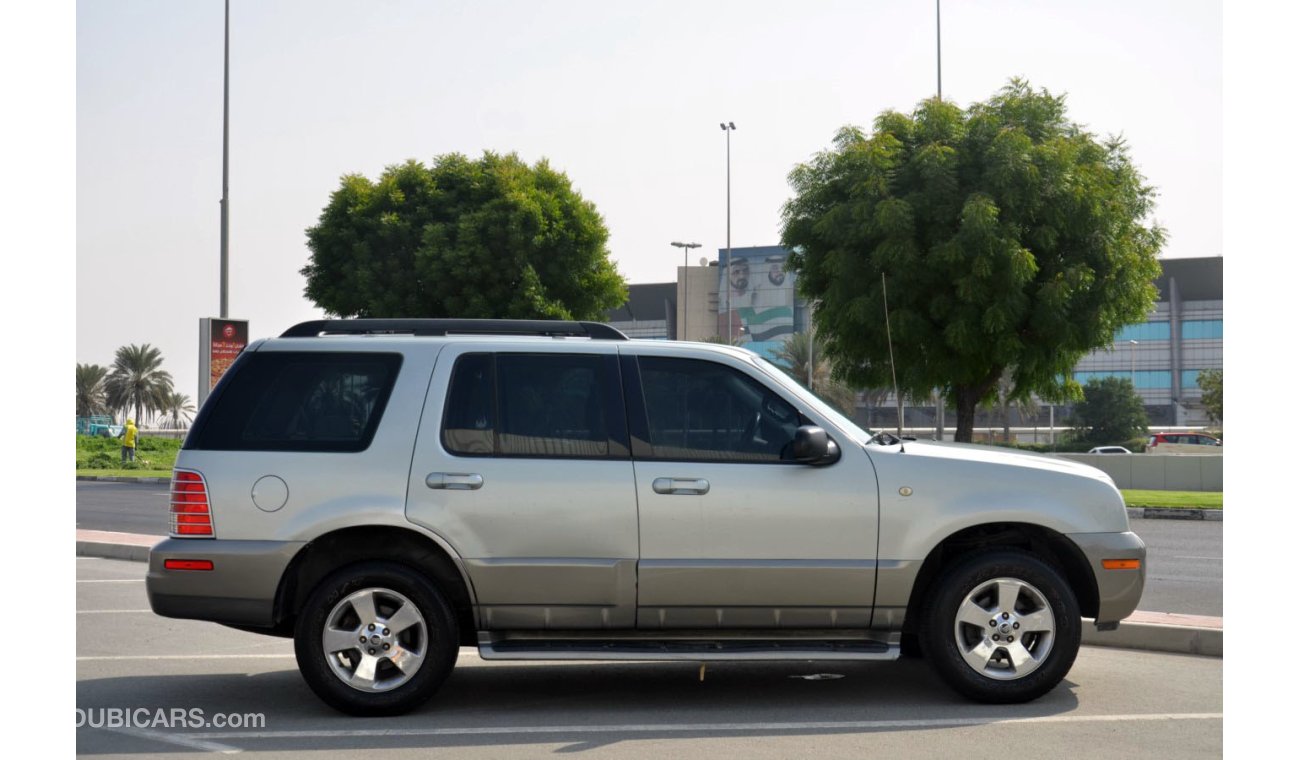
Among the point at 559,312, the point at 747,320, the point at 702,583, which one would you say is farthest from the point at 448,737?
the point at 747,320

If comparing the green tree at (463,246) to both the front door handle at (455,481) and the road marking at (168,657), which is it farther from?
the front door handle at (455,481)

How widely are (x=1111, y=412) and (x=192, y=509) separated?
7377cm

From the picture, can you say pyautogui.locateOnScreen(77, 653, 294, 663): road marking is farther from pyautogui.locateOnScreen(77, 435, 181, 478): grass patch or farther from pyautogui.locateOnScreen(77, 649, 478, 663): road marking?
pyautogui.locateOnScreen(77, 435, 181, 478): grass patch

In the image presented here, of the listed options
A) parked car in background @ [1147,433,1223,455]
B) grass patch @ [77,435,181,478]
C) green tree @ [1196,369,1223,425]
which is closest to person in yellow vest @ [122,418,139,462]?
grass patch @ [77,435,181,478]

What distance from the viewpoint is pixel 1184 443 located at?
196 ft

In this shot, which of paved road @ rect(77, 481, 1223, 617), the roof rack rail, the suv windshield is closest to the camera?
the suv windshield

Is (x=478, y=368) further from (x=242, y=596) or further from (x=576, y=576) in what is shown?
(x=242, y=596)

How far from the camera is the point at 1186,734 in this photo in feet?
20.9

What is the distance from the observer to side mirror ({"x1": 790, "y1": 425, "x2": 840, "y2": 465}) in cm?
677

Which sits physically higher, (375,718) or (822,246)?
(822,246)

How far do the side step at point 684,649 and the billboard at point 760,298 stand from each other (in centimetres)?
9675

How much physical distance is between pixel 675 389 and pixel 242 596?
2.42 m

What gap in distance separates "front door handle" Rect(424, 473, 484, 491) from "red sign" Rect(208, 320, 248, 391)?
1691 centimetres

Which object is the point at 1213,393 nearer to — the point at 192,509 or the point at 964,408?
the point at 964,408
